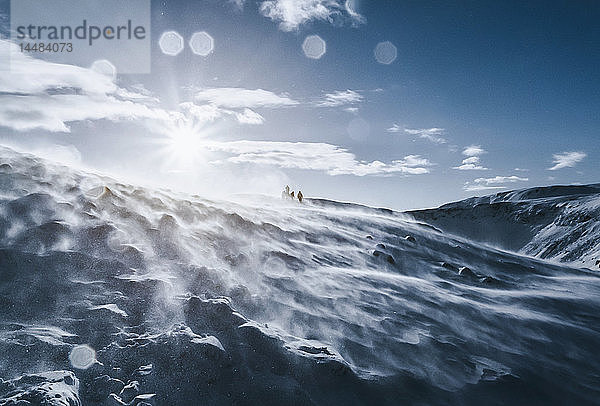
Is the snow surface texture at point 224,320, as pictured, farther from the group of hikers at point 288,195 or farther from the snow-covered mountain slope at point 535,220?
the snow-covered mountain slope at point 535,220

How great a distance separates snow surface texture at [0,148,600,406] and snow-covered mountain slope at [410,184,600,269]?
3284 centimetres

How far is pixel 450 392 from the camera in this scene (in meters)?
5.10

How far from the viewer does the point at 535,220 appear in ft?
204

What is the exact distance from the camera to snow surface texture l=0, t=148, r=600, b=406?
4.35 meters

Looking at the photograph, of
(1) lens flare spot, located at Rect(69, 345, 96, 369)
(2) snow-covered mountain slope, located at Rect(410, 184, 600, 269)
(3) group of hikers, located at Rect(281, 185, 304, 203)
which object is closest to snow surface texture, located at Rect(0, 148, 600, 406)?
(1) lens flare spot, located at Rect(69, 345, 96, 369)

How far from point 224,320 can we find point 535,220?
2685 inches

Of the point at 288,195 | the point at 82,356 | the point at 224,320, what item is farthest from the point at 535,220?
the point at 82,356

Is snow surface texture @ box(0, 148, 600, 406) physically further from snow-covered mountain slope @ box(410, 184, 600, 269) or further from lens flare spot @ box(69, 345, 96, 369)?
snow-covered mountain slope @ box(410, 184, 600, 269)

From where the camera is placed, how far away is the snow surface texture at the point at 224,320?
4.35m

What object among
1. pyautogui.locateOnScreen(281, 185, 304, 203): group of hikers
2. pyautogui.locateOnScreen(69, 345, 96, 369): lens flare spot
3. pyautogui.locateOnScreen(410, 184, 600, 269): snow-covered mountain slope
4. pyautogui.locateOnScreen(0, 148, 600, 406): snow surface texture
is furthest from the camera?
pyautogui.locateOnScreen(410, 184, 600, 269): snow-covered mountain slope

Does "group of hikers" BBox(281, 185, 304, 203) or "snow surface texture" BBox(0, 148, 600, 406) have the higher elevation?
"group of hikers" BBox(281, 185, 304, 203)

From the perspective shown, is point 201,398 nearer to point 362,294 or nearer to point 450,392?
point 450,392

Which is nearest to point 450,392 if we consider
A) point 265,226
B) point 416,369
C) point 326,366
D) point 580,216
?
point 416,369

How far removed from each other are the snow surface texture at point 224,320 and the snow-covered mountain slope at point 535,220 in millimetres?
32841
